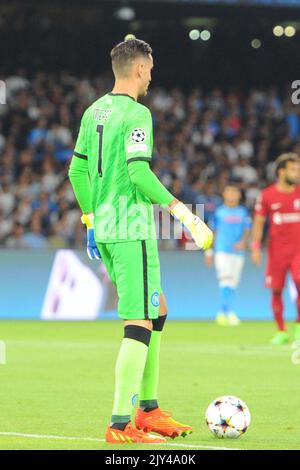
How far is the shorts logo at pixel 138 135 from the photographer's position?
720cm

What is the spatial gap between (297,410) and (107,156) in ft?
9.35

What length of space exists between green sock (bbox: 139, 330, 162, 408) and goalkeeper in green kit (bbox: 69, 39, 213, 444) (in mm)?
20

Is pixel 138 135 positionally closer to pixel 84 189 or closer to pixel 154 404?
pixel 84 189

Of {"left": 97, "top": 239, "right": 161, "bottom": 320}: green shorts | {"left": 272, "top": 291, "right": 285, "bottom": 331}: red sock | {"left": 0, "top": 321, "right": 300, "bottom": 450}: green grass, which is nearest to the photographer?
{"left": 97, "top": 239, "right": 161, "bottom": 320}: green shorts

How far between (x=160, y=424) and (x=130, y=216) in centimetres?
136

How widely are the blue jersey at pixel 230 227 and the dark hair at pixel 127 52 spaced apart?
12.9 meters

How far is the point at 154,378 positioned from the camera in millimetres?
7781

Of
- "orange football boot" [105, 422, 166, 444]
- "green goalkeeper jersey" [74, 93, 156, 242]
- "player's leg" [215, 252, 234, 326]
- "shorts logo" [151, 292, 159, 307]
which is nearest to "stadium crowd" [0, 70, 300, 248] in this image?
"player's leg" [215, 252, 234, 326]

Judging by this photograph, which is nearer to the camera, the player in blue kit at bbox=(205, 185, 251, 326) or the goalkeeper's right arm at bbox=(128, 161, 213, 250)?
the goalkeeper's right arm at bbox=(128, 161, 213, 250)

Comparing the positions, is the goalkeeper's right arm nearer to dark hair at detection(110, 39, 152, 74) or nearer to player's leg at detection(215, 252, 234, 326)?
dark hair at detection(110, 39, 152, 74)

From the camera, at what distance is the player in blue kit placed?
65.1 feet

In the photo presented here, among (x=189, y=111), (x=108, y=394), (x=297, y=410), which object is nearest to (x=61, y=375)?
(x=108, y=394)

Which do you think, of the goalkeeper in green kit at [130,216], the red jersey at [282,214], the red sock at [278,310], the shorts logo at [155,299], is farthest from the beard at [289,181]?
the shorts logo at [155,299]
